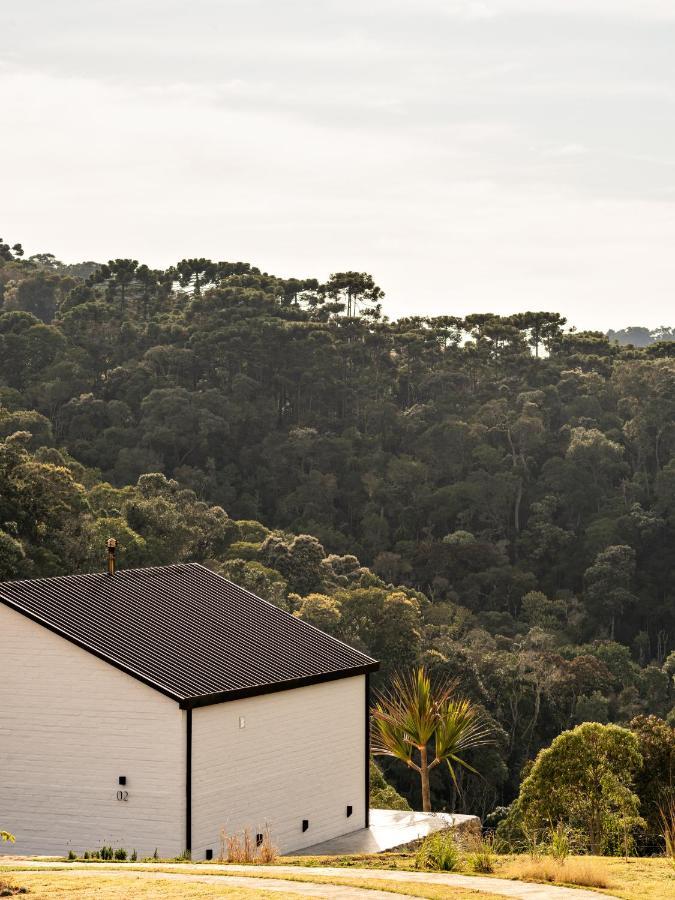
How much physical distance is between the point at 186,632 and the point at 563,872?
31.7 ft

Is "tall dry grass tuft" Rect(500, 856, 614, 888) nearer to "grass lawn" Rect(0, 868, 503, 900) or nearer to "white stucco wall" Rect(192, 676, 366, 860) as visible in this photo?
"grass lawn" Rect(0, 868, 503, 900)

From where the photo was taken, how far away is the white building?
19.6 meters

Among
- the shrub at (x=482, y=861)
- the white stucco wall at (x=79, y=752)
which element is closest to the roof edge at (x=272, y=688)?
the white stucco wall at (x=79, y=752)

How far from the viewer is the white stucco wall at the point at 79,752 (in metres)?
19.5

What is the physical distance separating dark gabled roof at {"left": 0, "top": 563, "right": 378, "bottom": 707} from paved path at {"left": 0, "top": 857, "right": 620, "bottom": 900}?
15.9 ft

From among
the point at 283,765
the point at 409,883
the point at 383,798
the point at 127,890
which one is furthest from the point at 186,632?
the point at 127,890

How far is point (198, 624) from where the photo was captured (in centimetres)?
2242

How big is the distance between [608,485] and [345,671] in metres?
59.3

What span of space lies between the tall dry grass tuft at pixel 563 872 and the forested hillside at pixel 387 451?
39708 mm

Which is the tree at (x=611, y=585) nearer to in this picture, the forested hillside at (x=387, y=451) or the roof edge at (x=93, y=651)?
the forested hillside at (x=387, y=451)

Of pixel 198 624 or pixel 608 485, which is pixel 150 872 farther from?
pixel 608 485

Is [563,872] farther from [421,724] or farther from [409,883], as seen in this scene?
[421,724]

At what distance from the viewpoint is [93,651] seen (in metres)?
20.0

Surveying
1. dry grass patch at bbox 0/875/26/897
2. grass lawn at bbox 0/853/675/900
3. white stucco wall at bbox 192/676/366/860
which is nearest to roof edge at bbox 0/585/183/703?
white stucco wall at bbox 192/676/366/860
